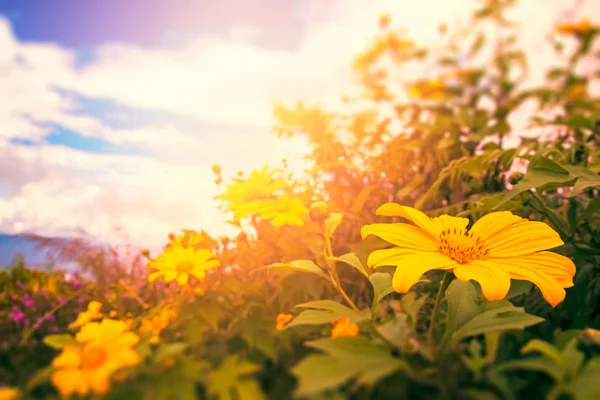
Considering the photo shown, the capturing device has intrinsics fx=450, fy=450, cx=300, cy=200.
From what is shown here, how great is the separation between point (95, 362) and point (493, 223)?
77cm

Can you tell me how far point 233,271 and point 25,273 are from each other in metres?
1.06

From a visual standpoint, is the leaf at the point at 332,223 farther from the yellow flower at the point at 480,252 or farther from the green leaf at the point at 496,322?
the green leaf at the point at 496,322

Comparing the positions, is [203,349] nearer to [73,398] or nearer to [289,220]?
[73,398]

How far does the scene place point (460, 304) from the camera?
0.82 meters

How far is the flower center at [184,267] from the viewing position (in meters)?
1.08

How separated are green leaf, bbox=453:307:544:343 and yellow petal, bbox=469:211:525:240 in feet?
0.62

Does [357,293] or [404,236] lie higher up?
[404,236]

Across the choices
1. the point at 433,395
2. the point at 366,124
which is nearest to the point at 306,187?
the point at 366,124

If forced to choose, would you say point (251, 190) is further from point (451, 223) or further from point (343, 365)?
point (343, 365)

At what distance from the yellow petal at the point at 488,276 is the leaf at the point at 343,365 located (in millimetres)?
220

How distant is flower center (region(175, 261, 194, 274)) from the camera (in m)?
1.08

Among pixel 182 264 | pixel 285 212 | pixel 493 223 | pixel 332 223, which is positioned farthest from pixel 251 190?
pixel 493 223

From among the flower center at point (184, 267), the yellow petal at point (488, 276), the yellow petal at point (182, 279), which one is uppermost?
the flower center at point (184, 267)

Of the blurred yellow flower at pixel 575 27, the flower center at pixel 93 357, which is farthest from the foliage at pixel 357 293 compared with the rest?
the blurred yellow flower at pixel 575 27
